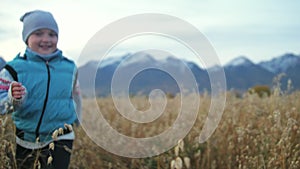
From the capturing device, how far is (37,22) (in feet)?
11.0

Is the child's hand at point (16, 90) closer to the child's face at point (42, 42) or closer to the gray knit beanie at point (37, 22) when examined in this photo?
the child's face at point (42, 42)

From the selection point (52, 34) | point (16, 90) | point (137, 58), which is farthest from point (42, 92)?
point (137, 58)

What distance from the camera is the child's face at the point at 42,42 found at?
330cm

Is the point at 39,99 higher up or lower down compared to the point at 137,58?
lower down

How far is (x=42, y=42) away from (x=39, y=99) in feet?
1.49

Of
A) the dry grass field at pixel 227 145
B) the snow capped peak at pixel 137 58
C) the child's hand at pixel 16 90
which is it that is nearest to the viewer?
the child's hand at pixel 16 90

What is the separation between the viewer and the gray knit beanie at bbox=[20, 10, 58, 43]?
3334mm

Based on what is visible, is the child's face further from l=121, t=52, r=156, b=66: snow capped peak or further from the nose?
l=121, t=52, r=156, b=66: snow capped peak

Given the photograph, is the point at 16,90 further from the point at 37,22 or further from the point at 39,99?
the point at 37,22

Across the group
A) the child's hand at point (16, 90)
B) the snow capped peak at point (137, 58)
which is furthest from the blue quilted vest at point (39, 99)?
the snow capped peak at point (137, 58)

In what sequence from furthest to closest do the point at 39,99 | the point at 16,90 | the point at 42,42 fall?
1. the point at 42,42
2. the point at 39,99
3. the point at 16,90

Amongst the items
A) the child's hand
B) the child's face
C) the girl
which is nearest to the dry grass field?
the girl

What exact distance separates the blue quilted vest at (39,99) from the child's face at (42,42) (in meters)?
0.08

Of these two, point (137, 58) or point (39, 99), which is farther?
point (137, 58)
